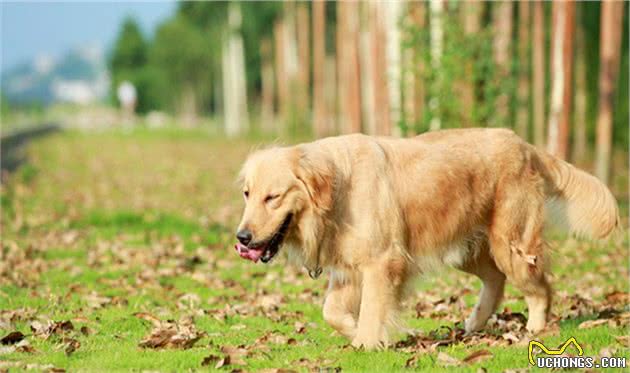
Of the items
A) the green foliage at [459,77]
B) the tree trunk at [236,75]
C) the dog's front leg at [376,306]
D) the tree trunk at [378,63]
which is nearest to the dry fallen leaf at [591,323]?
the dog's front leg at [376,306]

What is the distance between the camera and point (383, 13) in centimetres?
3241

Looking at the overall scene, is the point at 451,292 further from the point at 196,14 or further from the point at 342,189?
the point at 196,14

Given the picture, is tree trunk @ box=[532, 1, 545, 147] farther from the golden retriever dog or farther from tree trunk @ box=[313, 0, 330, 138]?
the golden retriever dog

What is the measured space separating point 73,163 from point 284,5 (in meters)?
24.0

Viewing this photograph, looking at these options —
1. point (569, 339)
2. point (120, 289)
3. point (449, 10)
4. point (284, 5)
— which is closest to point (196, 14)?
point (284, 5)

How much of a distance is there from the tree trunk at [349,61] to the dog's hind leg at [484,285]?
27177 mm

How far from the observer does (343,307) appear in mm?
8039

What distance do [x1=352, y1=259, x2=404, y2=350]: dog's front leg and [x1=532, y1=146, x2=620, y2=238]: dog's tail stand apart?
2.03 metres

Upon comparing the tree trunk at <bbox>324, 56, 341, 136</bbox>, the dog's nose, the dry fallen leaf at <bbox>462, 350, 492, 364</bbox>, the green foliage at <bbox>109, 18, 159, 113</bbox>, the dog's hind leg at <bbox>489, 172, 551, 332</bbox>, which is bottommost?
the green foliage at <bbox>109, 18, 159, 113</bbox>

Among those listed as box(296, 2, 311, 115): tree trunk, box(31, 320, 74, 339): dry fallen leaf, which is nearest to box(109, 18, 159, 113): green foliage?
box(296, 2, 311, 115): tree trunk

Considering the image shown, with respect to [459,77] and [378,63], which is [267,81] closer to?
[378,63]

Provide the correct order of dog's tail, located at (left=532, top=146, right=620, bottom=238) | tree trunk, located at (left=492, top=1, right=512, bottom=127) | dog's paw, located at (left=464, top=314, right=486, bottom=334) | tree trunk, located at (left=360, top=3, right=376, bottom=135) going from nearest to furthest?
dog's paw, located at (left=464, top=314, right=486, bottom=334)
dog's tail, located at (left=532, top=146, right=620, bottom=238)
tree trunk, located at (left=492, top=1, right=512, bottom=127)
tree trunk, located at (left=360, top=3, right=376, bottom=135)

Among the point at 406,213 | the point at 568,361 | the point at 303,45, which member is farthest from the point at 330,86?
the point at 568,361

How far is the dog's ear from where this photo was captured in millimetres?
7621
